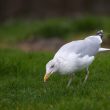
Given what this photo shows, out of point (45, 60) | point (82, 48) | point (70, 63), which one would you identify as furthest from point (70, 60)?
point (45, 60)

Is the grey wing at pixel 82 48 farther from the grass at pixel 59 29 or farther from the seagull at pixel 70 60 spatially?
the grass at pixel 59 29

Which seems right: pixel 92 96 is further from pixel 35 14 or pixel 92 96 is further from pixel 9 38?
pixel 35 14

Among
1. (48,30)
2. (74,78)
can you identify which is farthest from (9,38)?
(74,78)

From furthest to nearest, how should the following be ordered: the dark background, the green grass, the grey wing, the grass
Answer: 1. the dark background
2. the grass
3. the grey wing
4. the green grass

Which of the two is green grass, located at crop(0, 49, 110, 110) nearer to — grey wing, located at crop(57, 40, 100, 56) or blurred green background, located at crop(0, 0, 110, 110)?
blurred green background, located at crop(0, 0, 110, 110)

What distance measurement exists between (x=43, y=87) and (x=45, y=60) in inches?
93.4

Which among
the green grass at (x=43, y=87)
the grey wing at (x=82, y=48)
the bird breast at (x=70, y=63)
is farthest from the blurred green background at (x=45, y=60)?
the grey wing at (x=82, y=48)

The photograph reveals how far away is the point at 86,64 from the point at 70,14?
53.6ft

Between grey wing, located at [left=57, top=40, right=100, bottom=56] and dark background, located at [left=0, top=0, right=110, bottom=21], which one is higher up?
grey wing, located at [left=57, top=40, right=100, bottom=56]

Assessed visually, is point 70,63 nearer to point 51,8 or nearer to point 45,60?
point 45,60

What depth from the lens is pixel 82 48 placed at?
10445 mm

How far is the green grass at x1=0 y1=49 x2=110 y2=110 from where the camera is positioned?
362 inches

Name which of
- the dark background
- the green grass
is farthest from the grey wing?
the dark background

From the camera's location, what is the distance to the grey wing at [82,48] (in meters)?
10.3
